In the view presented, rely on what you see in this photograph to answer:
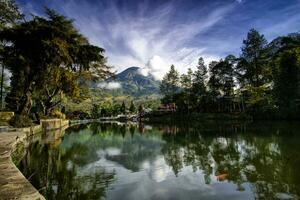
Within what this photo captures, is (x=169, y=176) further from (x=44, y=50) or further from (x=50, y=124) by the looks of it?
(x=50, y=124)

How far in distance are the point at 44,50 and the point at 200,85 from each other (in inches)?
1851

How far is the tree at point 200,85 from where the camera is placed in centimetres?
6366

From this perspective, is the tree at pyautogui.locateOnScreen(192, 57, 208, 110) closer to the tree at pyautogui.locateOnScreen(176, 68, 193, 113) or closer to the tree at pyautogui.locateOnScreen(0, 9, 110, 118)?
the tree at pyautogui.locateOnScreen(176, 68, 193, 113)

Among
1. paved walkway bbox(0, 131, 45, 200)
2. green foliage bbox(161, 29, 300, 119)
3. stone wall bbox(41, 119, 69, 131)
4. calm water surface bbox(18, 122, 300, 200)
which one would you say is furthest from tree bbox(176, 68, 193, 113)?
paved walkway bbox(0, 131, 45, 200)

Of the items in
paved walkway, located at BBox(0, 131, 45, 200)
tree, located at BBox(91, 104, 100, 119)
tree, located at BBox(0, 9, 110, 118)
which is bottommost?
paved walkway, located at BBox(0, 131, 45, 200)

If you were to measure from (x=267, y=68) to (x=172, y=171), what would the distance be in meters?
45.5

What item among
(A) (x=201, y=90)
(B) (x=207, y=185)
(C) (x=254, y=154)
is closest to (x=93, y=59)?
(C) (x=254, y=154)

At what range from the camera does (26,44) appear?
23250mm

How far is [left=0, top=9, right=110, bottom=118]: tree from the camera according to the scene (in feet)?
74.9

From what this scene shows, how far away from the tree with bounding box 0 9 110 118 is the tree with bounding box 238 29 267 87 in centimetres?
3450

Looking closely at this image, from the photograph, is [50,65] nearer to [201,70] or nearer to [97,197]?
[97,197]

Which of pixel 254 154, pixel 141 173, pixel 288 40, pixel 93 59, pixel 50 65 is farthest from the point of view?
pixel 288 40

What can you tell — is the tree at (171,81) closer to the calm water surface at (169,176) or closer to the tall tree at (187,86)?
the tall tree at (187,86)

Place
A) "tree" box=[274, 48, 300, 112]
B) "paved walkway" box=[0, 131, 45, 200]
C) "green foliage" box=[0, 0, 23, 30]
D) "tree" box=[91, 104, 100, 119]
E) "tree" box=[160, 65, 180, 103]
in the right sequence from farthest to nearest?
"tree" box=[91, 104, 100, 119] → "tree" box=[160, 65, 180, 103] → "tree" box=[274, 48, 300, 112] → "green foliage" box=[0, 0, 23, 30] → "paved walkway" box=[0, 131, 45, 200]
